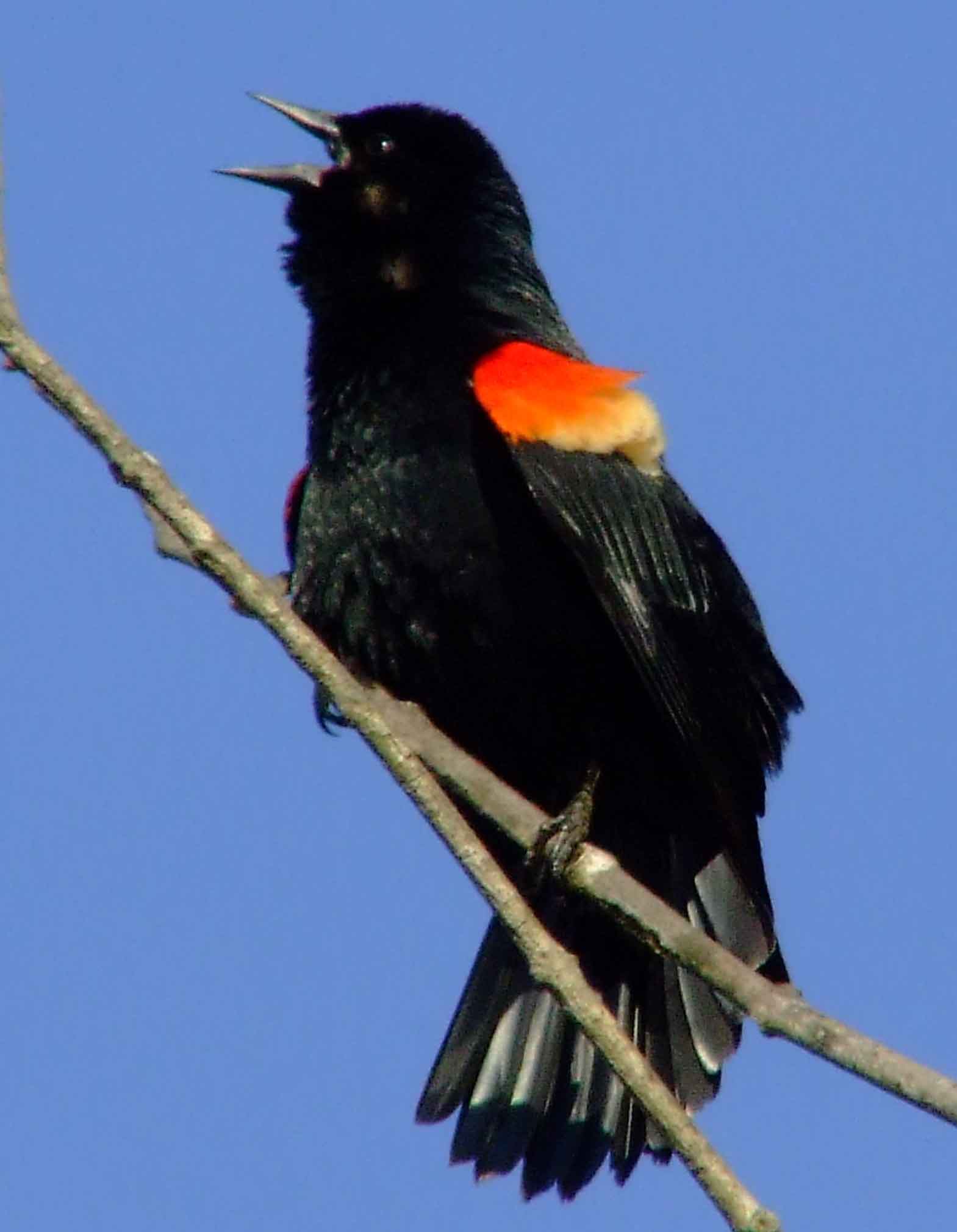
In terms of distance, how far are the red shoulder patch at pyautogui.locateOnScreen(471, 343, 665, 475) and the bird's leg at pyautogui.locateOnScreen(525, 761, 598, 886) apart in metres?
0.83

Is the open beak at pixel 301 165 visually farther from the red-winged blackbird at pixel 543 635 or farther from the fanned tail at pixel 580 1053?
the fanned tail at pixel 580 1053

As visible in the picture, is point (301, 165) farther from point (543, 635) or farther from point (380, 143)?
point (543, 635)

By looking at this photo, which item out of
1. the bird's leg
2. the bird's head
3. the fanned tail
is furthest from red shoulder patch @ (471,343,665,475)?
the fanned tail

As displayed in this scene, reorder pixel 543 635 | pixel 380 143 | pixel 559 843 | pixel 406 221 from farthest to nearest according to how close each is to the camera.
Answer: pixel 380 143
pixel 406 221
pixel 543 635
pixel 559 843

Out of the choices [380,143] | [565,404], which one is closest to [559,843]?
[565,404]

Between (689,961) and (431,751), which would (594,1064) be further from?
(689,961)

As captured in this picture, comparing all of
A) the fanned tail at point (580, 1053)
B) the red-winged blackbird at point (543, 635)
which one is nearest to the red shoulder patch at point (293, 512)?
the red-winged blackbird at point (543, 635)

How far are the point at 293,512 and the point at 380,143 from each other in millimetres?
1007

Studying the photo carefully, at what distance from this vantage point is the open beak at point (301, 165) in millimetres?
4926

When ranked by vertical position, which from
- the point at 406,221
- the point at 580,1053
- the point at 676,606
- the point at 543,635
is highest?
the point at 406,221

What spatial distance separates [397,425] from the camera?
440 centimetres

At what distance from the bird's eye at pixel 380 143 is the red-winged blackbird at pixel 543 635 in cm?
39

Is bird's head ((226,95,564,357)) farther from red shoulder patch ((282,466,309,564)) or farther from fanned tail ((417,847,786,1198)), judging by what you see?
fanned tail ((417,847,786,1198))

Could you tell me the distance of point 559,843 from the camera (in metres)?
3.95
